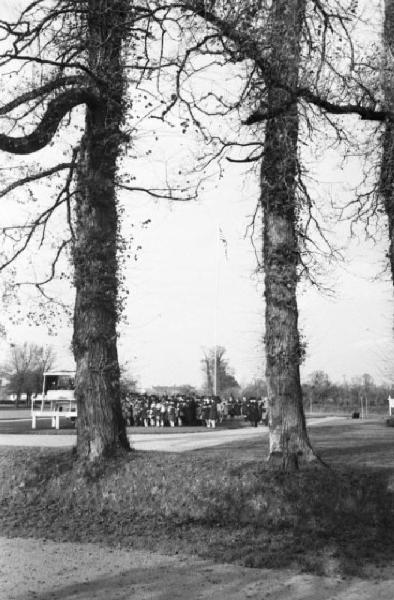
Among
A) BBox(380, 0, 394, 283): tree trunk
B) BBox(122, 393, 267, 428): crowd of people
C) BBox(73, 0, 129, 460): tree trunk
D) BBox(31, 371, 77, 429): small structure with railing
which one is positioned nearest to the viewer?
BBox(380, 0, 394, 283): tree trunk

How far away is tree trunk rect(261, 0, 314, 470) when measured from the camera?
895 centimetres

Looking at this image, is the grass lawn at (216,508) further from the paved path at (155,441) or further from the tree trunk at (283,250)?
the paved path at (155,441)

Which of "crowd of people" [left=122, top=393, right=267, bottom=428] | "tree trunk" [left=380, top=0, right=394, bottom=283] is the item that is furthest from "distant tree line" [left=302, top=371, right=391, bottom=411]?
"tree trunk" [left=380, top=0, right=394, bottom=283]

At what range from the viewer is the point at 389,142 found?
32.1ft

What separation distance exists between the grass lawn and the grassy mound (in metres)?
0.01

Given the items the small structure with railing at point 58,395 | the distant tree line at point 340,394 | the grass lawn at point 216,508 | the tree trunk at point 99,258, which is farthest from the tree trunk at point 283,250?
the distant tree line at point 340,394

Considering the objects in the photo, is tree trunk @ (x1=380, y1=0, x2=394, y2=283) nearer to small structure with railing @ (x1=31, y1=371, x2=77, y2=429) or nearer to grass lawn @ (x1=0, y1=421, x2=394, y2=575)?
grass lawn @ (x1=0, y1=421, x2=394, y2=575)

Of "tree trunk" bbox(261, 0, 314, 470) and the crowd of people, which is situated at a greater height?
"tree trunk" bbox(261, 0, 314, 470)

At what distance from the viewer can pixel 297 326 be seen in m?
9.87

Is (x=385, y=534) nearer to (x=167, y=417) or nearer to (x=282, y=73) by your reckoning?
(x=282, y=73)

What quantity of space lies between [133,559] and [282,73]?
19.6 feet

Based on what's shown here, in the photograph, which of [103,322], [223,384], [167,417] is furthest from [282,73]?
[223,384]

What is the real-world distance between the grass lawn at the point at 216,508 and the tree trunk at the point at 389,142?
3.60m

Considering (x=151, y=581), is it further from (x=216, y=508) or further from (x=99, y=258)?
(x=99, y=258)
